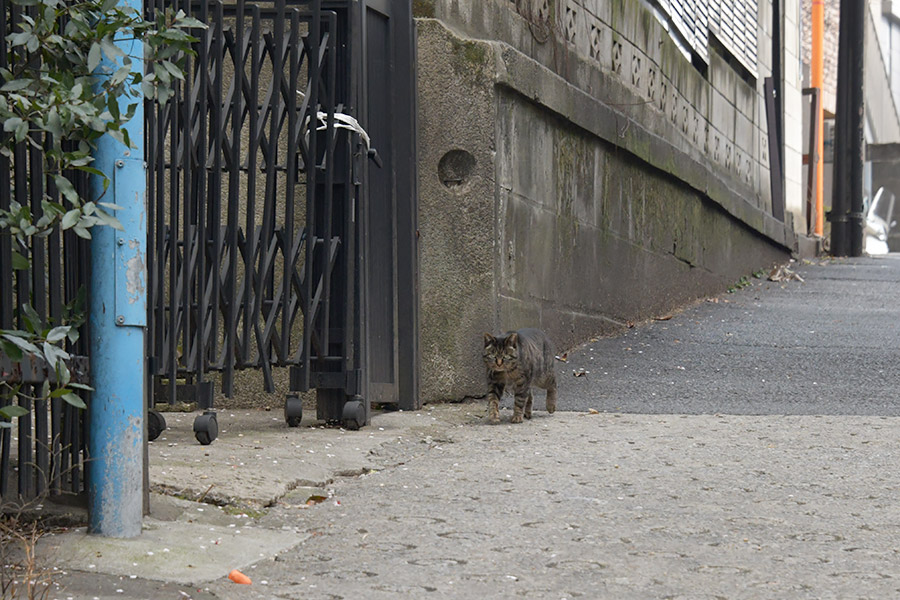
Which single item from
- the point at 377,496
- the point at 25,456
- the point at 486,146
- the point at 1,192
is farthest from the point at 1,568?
the point at 486,146

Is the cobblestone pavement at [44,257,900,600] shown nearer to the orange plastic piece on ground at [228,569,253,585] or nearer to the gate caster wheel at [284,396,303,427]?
the orange plastic piece on ground at [228,569,253,585]

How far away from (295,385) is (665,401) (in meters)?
2.48

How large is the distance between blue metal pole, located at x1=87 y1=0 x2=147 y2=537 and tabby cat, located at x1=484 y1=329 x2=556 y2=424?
330 cm

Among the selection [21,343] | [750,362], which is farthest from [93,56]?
[750,362]

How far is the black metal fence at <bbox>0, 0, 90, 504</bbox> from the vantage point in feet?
13.5

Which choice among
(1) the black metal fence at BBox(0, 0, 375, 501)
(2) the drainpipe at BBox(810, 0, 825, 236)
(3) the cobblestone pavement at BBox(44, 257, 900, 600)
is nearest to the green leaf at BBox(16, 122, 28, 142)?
(3) the cobblestone pavement at BBox(44, 257, 900, 600)

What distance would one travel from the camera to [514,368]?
733cm

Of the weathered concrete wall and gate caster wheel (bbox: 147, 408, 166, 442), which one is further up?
the weathered concrete wall

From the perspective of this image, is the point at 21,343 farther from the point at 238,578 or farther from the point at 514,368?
the point at 514,368

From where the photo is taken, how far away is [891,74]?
39.8 m

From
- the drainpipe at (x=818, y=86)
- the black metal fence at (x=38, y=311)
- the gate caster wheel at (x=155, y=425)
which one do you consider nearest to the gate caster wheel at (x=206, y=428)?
the gate caster wheel at (x=155, y=425)

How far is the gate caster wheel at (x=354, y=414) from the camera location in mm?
6707

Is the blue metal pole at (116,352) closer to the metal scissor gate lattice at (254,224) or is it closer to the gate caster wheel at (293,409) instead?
the metal scissor gate lattice at (254,224)

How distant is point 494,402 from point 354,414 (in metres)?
0.99
